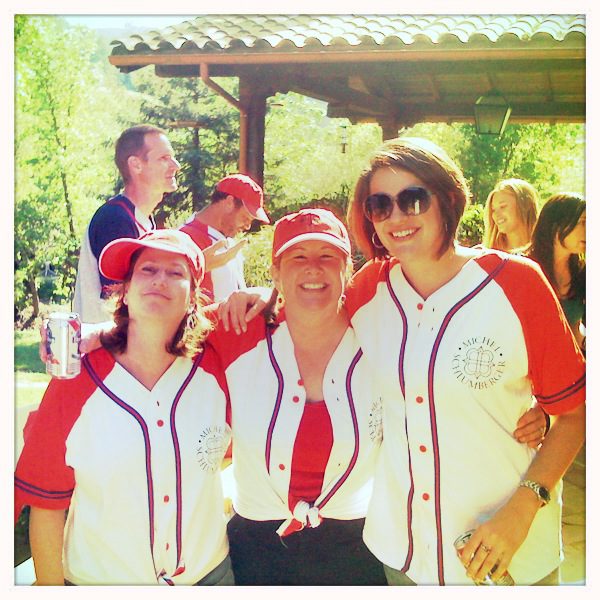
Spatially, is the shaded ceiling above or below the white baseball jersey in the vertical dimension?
above

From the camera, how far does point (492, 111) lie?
10.1 ft

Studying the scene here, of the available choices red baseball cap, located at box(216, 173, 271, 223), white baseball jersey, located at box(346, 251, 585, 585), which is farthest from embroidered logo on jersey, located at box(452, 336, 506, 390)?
red baseball cap, located at box(216, 173, 271, 223)

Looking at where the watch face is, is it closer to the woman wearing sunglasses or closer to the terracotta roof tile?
the woman wearing sunglasses

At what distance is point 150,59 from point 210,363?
1402 millimetres

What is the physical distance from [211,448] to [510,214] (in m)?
1.61

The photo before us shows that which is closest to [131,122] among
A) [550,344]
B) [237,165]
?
[237,165]

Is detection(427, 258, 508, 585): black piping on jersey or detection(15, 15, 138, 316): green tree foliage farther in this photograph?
detection(15, 15, 138, 316): green tree foliage

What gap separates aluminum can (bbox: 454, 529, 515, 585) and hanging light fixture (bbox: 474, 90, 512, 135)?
1795mm

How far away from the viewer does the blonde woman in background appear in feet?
9.08

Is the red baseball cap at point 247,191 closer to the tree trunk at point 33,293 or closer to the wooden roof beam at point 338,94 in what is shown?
the wooden roof beam at point 338,94

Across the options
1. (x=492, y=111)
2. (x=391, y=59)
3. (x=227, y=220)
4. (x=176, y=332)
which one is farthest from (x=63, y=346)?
(x=492, y=111)

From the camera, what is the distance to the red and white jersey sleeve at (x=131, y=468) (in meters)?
1.96

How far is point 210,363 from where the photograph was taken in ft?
7.06

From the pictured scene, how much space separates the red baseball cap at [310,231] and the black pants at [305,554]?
91 cm
